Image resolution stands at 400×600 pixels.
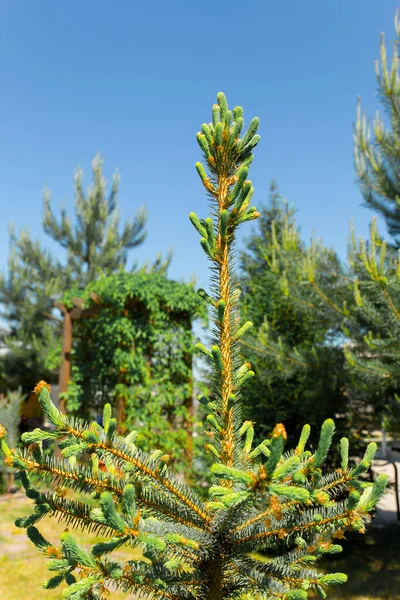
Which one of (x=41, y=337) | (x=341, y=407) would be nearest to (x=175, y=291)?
(x=341, y=407)

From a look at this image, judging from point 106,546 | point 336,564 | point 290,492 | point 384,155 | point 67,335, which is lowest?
point 336,564

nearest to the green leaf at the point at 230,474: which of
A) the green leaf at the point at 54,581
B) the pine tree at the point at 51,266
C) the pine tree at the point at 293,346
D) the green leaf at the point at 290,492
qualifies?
the green leaf at the point at 290,492

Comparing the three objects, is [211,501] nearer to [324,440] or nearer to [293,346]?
[324,440]

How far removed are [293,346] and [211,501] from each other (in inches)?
221

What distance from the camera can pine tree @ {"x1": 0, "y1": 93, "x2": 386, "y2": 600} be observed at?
109cm

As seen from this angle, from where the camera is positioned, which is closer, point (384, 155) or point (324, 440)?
point (324, 440)

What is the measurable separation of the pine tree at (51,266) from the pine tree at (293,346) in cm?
653

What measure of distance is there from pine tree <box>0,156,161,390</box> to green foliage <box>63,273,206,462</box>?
5449 millimetres

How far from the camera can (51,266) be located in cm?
1394

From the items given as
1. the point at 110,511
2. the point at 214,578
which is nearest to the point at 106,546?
the point at 110,511

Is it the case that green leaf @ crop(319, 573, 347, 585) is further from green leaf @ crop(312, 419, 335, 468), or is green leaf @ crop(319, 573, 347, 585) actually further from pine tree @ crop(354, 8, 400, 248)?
pine tree @ crop(354, 8, 400, 248)

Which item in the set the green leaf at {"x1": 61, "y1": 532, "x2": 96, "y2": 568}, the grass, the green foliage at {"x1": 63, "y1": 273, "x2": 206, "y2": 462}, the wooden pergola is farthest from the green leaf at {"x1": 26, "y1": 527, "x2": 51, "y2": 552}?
the wooden pergola

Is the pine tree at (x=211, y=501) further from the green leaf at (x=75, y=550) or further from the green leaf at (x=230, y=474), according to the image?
the green leaf at (x=230, y=474)

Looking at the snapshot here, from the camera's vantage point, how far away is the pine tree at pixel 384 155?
19.6 feet
